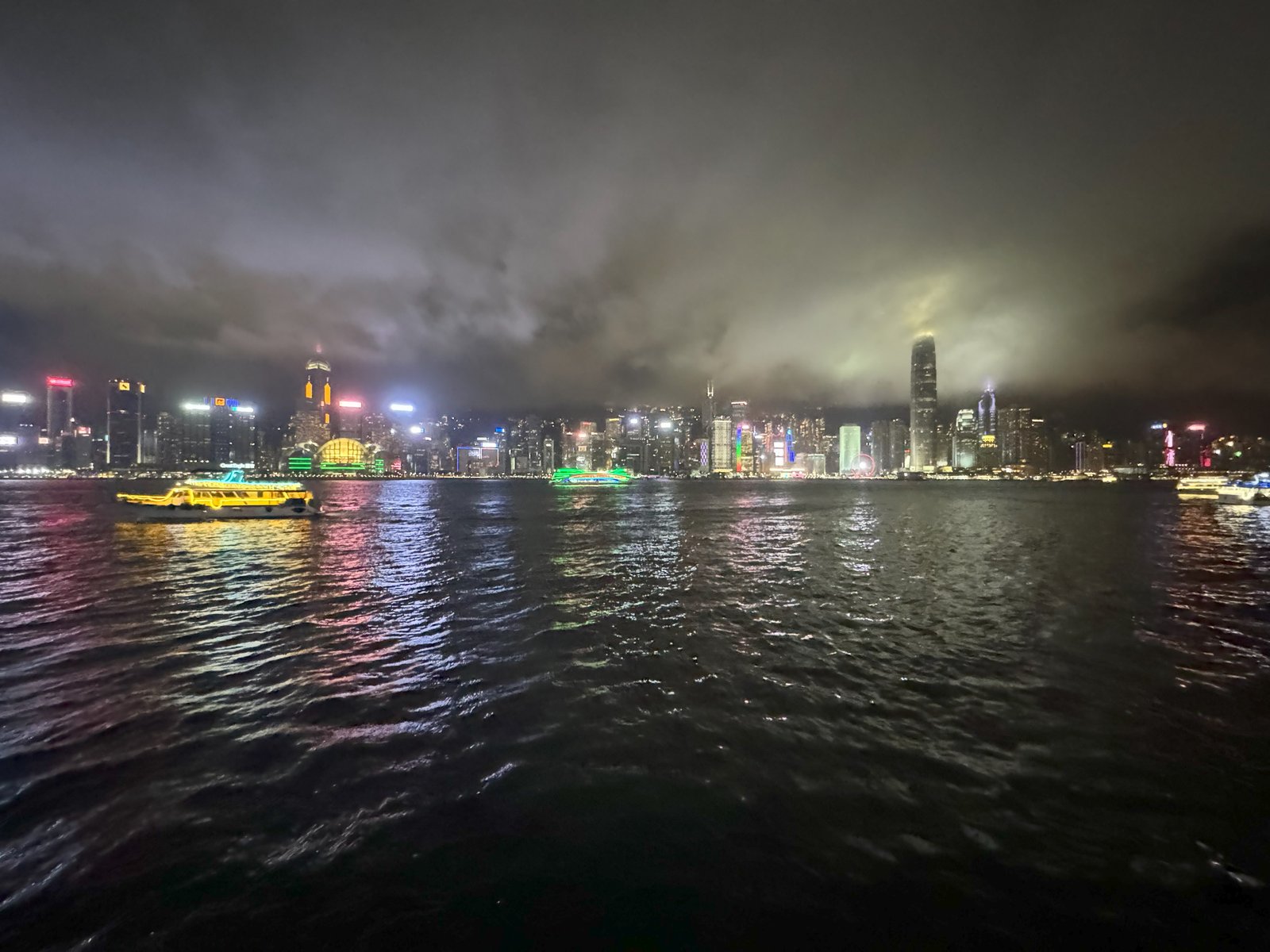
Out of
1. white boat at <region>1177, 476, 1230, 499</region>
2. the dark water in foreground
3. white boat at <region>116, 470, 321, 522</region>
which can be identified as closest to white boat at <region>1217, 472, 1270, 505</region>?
white boat at <region>1177, 476, 1230, 499</region>

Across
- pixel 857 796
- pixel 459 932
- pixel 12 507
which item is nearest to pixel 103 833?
pixel 459 932

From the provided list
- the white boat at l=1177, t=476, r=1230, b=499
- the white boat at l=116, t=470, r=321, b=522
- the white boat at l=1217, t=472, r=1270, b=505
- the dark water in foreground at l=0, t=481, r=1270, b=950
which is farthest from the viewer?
the white boat at l=1177, t=476, r=1230, b=499

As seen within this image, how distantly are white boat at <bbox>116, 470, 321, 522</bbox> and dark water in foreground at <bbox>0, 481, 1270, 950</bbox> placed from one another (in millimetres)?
43446

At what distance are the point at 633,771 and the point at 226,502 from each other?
221 ft

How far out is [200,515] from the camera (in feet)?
186

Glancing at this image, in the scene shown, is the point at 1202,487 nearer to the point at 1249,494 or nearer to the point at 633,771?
the point at 1249,494

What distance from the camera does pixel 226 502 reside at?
5912 centimetres

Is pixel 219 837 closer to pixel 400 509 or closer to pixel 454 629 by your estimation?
pixel 454 629

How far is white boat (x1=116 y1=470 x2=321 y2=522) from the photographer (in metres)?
56.2

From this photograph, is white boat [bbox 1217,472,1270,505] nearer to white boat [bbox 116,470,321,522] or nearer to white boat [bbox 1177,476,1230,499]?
white boat [bbox 1177,476,1230,499]

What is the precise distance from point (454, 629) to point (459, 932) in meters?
12.6

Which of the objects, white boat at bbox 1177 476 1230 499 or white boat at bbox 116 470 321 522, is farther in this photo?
white boat at bbox 1177 476 1230 499

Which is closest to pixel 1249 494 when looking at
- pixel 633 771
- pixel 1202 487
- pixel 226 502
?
pixel 1202 487

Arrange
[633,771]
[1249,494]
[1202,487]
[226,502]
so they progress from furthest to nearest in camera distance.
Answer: [1202,487], [1249,494], [226,502], [633,771]
